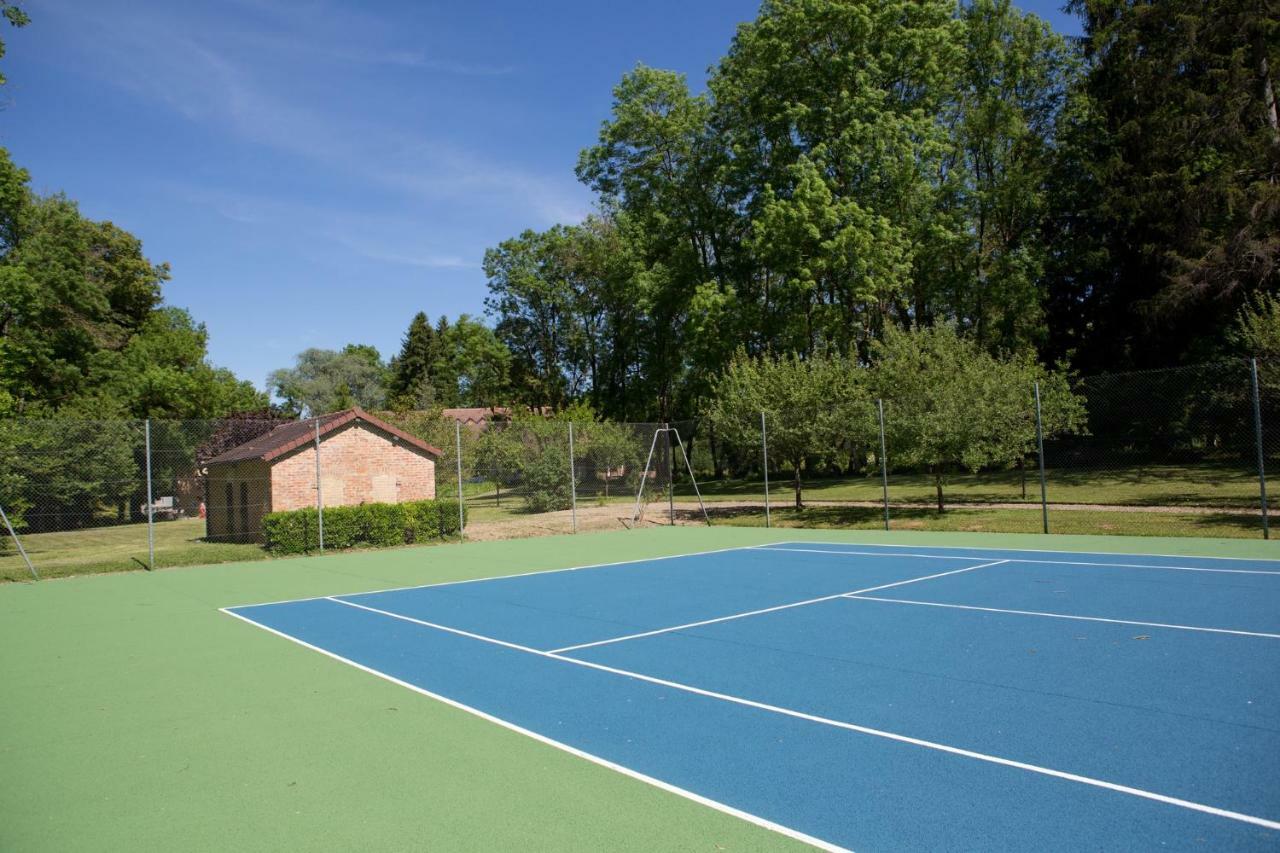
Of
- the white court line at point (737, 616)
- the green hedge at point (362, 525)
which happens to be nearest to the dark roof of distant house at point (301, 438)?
the green hedge at point (362, 525)

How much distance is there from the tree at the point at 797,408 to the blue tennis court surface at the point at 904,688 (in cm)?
1077

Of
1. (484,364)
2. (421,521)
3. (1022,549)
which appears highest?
(484,364)

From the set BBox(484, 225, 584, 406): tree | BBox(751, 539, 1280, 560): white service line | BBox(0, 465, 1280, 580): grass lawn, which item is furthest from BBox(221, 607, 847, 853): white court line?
BBox(484, 225, 584, 406): tree

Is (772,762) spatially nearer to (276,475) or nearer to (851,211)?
(276,475)

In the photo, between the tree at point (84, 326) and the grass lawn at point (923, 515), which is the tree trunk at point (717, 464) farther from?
the tree at point (84, 326)

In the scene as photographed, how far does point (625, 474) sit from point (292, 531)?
31.2ft

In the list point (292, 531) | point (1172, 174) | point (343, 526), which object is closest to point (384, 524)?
point (343, 526)

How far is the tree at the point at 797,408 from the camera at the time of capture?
22.5m

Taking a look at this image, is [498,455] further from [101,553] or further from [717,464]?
[717,464]

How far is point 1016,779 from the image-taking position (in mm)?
4359

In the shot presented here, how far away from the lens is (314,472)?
2141cm

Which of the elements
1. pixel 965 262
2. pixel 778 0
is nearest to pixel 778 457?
pixel 965 262

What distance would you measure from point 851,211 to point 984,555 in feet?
70.8

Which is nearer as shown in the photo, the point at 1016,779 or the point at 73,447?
the point at 1016,779
